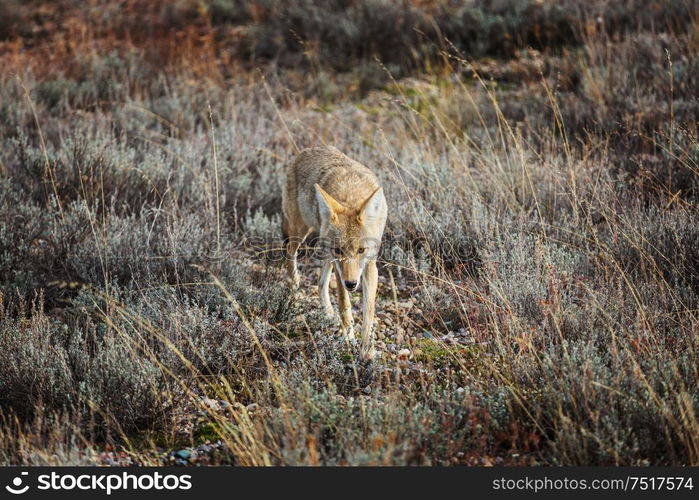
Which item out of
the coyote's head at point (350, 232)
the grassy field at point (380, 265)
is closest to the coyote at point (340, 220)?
the coyote's head at point (350, 232)

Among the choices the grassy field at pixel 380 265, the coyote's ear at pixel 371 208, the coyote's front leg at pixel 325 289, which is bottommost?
the coyote's front leg at pixel 325 289

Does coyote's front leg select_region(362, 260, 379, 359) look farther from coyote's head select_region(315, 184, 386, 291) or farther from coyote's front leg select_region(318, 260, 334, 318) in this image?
coyote's front leg select_region(318, 260, 334, 318)

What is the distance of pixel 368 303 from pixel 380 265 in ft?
3.91

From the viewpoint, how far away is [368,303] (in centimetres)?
488

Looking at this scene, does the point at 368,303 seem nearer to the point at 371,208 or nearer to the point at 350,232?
the point at 350,232

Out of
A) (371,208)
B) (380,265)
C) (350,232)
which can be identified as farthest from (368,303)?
(380,265)

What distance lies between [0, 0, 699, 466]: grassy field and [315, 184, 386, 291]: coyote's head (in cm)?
41

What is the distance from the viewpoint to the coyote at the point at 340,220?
4695 millimetres

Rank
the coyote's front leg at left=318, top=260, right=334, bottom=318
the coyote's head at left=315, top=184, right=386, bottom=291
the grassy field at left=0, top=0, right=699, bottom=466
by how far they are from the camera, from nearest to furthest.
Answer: the grassy field at left=0, top=0, right=699, bottom=466 < the coyote's head at left=315, top=184, right=386, bottom=291 < the coyote's front leg at left=318, top=260, right=334, bottom=318

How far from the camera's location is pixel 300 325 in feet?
16.1

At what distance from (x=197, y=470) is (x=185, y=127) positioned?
21.9ft

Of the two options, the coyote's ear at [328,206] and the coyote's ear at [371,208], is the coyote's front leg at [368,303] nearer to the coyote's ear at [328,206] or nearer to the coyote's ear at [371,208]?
the coyote's ear at [371,208]

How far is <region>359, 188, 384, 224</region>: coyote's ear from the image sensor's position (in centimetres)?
466

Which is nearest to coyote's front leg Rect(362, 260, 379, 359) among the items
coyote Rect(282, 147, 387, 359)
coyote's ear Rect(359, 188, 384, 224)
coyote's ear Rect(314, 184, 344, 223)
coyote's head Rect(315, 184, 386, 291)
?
coyote Rect(282, 147, 387, 359)
